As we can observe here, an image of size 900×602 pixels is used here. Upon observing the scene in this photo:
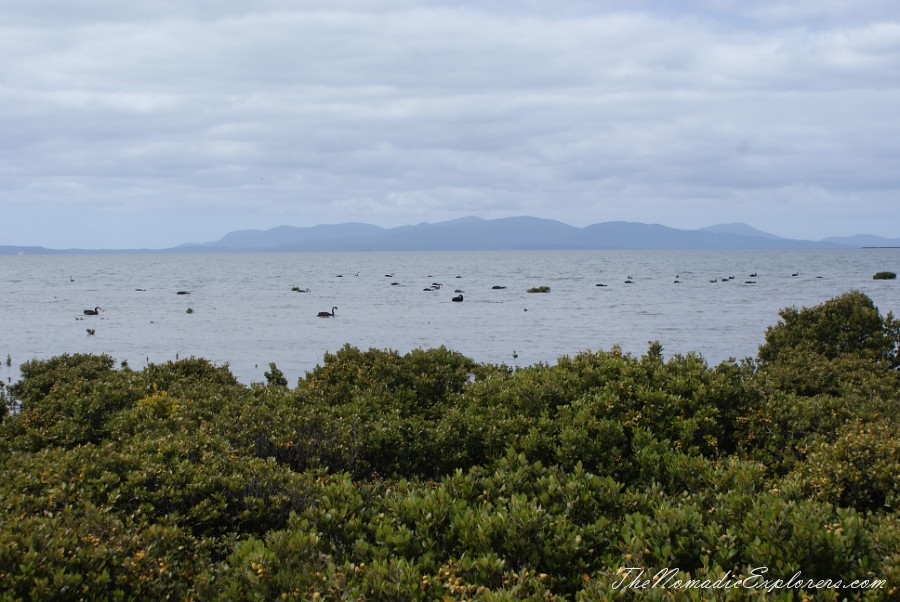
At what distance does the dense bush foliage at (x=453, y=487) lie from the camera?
442 centimetres

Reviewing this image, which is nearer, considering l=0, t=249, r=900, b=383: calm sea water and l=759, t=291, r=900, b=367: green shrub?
l=759, t=291, r=900, b=367: green shrub

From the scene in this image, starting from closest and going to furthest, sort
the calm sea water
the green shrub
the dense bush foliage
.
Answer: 1. the dense bush foliage
2. the green shrub
3. the calm sea water

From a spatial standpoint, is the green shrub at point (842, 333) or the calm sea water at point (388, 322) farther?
the calm sea water at point (388, 322)

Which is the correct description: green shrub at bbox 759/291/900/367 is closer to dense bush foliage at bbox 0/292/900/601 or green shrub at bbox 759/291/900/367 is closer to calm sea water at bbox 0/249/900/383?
dense bush foliage at bbox 0/292/900/601

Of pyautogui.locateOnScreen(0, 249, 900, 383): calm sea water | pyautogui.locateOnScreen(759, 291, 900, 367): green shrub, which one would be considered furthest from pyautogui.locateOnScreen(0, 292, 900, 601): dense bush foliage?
pyautogui.locateOnScreen(0, 249, 900, 383): calm sea water

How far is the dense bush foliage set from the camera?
14.5ft

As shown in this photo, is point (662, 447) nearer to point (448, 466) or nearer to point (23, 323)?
point (448, 466)

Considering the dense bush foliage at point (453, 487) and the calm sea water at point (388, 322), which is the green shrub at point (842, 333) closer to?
the dense bush foliage at point (453, 487)

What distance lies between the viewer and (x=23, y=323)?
41562mm

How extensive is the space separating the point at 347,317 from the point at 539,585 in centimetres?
4211

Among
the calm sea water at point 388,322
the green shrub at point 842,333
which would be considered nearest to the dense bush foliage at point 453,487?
the green shrub at point 842,333

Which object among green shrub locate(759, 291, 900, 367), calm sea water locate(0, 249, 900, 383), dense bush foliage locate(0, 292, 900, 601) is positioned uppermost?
green shrub locate(759, 291, 900, 367)

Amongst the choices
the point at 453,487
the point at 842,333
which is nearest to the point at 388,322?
the point at 842,333

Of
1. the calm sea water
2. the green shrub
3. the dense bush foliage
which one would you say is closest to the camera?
the dense bush foliage
